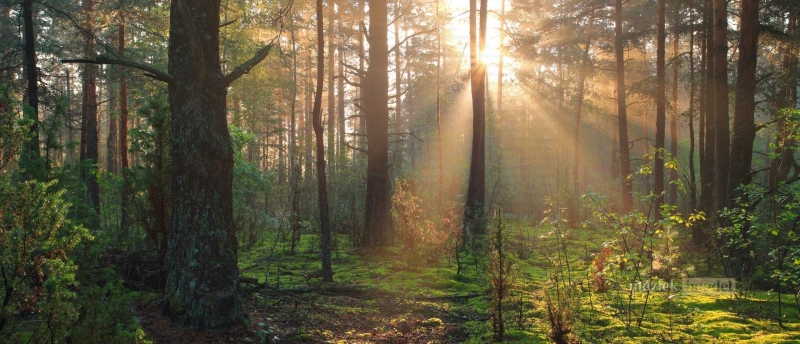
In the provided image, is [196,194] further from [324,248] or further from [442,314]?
[442,314]

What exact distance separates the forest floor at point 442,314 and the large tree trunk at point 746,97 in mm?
2966

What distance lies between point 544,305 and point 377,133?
6019 millimetres

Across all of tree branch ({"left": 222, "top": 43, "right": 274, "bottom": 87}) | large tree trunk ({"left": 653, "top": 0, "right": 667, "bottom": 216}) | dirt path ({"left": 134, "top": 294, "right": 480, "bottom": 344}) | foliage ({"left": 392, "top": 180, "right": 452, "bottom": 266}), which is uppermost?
large tree trunk ({"left": 653, "top": 0, "right": 667, "bottom": 216})

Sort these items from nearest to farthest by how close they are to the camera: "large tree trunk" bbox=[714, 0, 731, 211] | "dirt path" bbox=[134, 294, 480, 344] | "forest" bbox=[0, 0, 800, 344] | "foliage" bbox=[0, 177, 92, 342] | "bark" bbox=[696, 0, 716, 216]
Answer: "foliage" bbox=[0, 177, 92, 342]
"forest" bbox=[0, 0, 800, 344]
"dirt path" bbox=[134, 294, 480, 344]
"large tree trunk" bbox=[714, 0, 731, 211]
"bark" bbox=[696, 0, 716, 216]

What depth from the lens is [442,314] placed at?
5902 millimetres

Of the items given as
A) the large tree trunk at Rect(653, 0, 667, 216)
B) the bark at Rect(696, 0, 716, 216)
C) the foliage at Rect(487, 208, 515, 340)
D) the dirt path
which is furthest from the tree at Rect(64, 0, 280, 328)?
the large tree trunk at Rect(653, 0, 667, 216)

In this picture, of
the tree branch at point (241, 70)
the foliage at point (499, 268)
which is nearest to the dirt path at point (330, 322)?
the foliage at point (499, 268)

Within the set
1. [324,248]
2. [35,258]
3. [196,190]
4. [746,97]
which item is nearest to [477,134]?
[746,97]

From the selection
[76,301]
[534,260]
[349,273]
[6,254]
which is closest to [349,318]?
[349,273]

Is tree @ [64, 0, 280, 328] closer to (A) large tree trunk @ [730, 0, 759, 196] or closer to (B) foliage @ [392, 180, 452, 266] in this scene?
(B) foliage @ [392, 180, 452, 266]

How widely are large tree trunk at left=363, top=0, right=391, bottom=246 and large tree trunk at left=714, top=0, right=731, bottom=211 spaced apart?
678 centimetres

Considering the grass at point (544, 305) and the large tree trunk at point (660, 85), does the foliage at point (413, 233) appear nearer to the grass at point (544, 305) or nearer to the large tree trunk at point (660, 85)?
the grass at point (544, 305)

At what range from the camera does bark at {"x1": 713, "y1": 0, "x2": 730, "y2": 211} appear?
8.91 m

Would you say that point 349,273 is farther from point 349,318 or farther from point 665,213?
point 665,213
